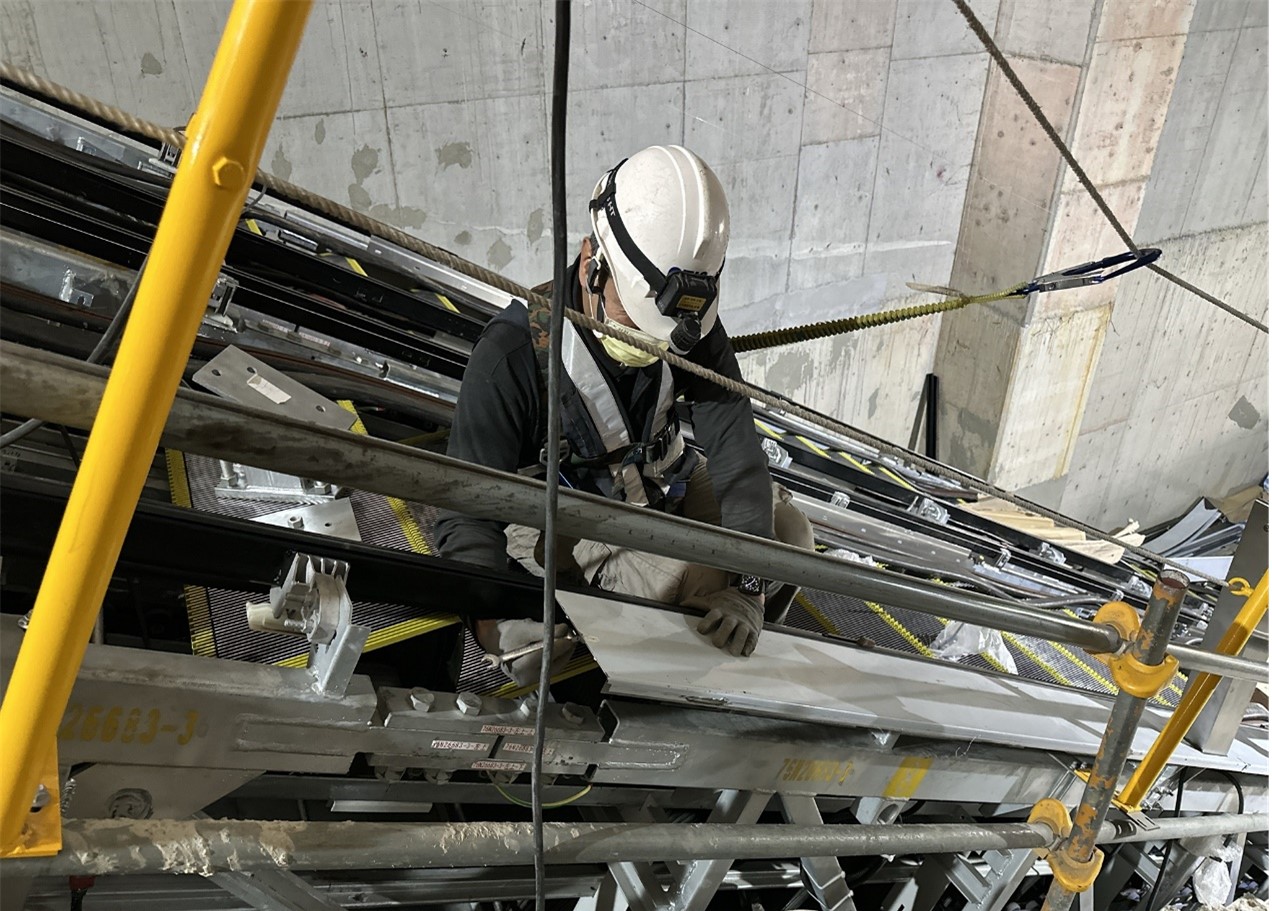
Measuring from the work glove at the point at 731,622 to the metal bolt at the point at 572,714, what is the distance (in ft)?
1.38

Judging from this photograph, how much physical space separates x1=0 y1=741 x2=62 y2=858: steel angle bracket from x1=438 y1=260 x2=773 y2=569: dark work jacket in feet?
3.23

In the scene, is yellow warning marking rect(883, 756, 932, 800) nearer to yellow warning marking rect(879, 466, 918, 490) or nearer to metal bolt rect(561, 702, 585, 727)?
metal bolt rect(561, 702, 585, 727)

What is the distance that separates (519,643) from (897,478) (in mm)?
3349

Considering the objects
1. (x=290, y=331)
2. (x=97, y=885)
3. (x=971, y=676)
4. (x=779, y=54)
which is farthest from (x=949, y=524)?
(x=97, y=885)

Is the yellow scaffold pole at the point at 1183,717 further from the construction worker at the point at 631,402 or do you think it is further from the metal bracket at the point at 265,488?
the metal bracket at the point at 265,488

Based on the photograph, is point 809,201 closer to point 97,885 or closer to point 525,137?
point 525,137

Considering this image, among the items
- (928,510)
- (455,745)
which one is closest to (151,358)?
(455,745)

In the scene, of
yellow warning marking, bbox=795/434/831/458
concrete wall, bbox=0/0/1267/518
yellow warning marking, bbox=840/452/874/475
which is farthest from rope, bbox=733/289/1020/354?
concrete wall, bbox=0/0/1267/518

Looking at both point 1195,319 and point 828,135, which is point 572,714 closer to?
point 828,135

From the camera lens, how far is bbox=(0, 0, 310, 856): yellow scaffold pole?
69cm

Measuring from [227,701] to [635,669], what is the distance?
0.73 meters

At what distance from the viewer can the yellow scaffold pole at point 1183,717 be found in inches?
97.1

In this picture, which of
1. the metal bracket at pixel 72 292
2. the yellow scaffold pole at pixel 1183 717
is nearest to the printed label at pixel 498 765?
the metal bracket at pixel 72 292

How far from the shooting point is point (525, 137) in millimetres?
4680
